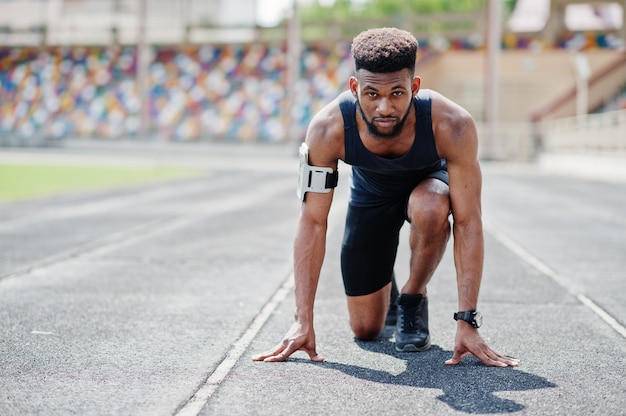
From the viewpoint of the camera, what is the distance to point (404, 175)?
462 cm

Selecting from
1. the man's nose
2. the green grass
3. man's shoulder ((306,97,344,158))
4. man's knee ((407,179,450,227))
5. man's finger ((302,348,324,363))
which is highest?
the man's nose

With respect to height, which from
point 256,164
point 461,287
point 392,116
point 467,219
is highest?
point 392,116

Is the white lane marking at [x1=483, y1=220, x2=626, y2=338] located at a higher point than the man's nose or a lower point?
lower

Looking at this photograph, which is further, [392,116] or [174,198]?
[174,198]

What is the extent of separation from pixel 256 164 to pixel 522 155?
11.3 metres

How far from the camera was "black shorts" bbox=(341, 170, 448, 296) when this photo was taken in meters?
4.81

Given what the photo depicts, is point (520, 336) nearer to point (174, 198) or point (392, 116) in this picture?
point (392, 116)

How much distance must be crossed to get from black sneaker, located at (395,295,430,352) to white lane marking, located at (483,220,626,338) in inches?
48.1

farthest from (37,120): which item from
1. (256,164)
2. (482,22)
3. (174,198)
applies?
(174,198)

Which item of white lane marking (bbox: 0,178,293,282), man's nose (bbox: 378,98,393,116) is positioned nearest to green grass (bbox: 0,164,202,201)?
white lane marking (bbox: 0,178,293,282)

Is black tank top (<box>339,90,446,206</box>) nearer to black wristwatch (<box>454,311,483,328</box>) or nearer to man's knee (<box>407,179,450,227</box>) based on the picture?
man's knee (<box>407,179,450,227</box>)

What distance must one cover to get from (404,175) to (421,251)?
15.9 inches

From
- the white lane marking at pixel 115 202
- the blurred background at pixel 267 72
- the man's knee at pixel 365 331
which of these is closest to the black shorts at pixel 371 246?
the man's knee at pixel 365 331

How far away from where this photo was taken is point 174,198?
53.6 feet
